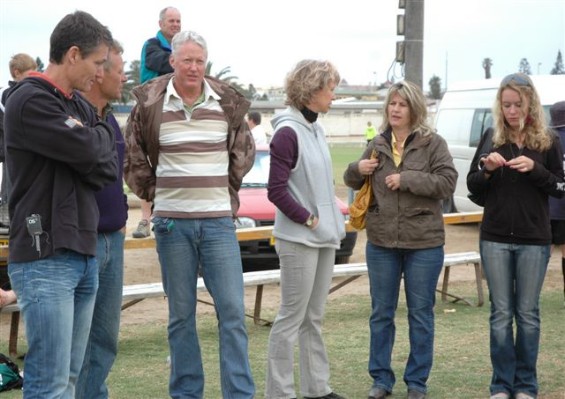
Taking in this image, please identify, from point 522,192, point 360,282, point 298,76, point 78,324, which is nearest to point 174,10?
point 298,76

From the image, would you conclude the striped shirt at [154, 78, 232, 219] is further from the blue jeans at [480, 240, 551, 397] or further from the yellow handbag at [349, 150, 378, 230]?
the blue jeans at [480, 240, 551, 397]

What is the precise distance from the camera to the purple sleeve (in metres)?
5.69

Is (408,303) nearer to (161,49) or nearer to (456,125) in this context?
(161,49)

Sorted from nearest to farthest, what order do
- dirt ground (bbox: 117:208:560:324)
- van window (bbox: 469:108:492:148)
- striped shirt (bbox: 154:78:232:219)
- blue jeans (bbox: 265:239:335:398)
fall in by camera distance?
striped shirt (bbox: 154:78:232:219) → blue jeans (bbox: 265:239:335:398) → dirt ground (bbox: 117:208:560:324) → van window (bbox: 469:108:492:148)

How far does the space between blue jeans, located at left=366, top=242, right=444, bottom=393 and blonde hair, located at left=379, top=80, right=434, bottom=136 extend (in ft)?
2.52

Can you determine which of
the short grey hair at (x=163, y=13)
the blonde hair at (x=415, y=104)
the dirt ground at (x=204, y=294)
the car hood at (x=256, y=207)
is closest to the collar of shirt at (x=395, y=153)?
the blonde hair at (x=415, y=104)

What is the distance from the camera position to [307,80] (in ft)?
18.9

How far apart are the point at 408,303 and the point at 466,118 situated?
9.92 metres

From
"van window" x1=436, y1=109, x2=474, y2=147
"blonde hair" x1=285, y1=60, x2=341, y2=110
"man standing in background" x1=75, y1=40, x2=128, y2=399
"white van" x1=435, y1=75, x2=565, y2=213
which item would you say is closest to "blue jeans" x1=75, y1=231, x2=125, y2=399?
"man standing in background" x1=75, y1=40, x2=128, y2=399

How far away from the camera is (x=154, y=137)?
17.6 ft

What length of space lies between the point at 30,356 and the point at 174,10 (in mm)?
3935

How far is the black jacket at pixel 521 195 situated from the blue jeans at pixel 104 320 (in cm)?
231

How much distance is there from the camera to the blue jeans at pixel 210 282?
17.6 feet

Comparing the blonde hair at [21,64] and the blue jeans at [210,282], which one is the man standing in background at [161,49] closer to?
Answer: the blonde hair at [21,64]
